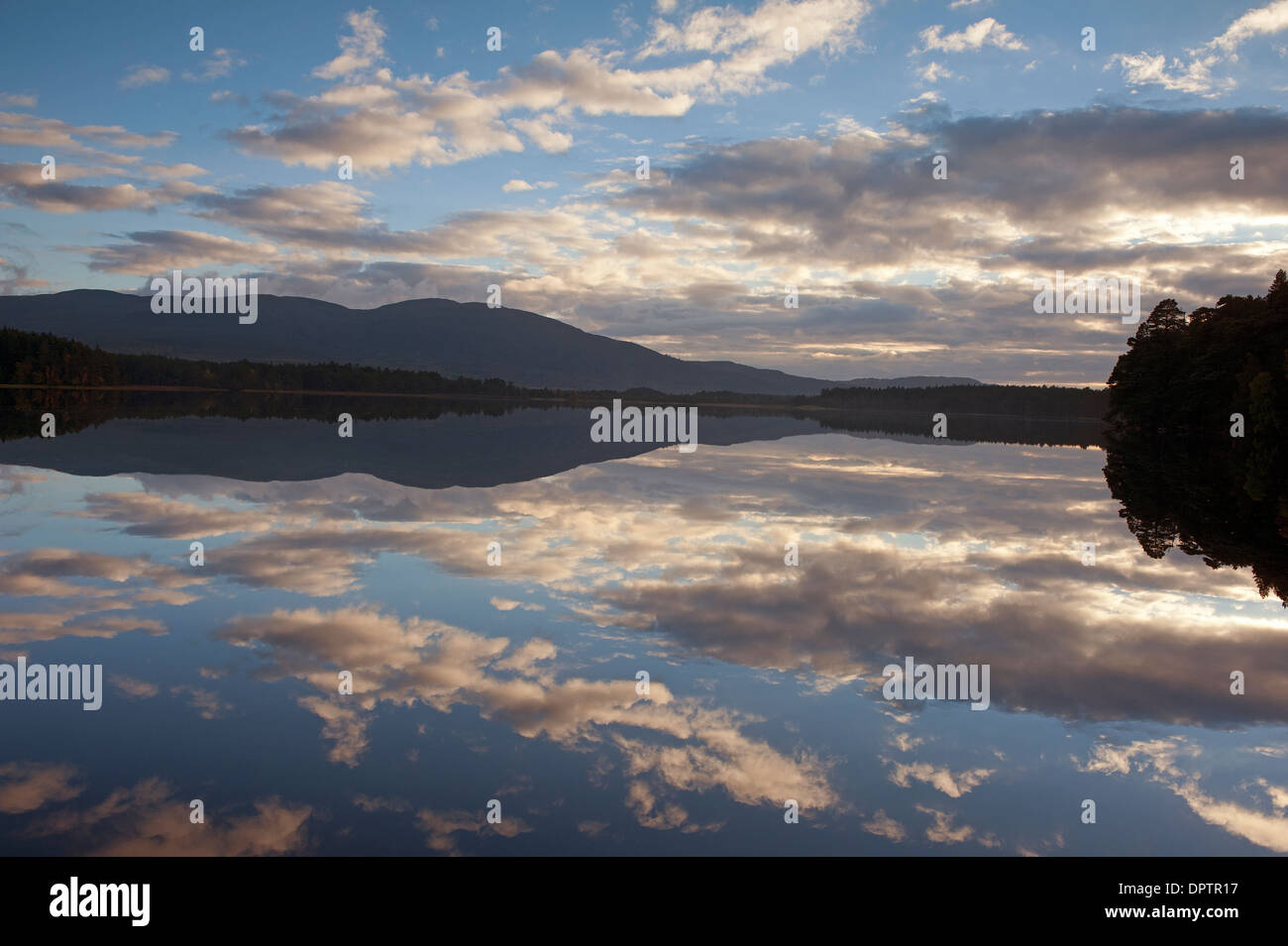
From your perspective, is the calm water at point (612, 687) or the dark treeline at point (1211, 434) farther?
the dark treeline at point (1211, 434)

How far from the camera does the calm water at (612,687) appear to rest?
6.23 metres

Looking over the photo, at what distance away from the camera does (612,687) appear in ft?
30.3

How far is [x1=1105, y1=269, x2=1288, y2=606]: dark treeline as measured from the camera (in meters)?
21.5

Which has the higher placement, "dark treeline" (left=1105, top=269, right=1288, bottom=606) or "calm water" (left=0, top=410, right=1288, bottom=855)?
"dark treeline" (left=1105, top=269, right=1288, bottom=606)

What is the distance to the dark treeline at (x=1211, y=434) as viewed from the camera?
2147 centimetres

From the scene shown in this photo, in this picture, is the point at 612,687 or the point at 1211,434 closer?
the point at 612,687

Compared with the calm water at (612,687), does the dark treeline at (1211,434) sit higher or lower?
higher

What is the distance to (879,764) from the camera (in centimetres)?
746

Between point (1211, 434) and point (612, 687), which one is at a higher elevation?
point (1211, 434)

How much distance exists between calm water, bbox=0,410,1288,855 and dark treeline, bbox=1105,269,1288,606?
3.19m

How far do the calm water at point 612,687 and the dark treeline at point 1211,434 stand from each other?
319 centimetres

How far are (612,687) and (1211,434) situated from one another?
81610mm
